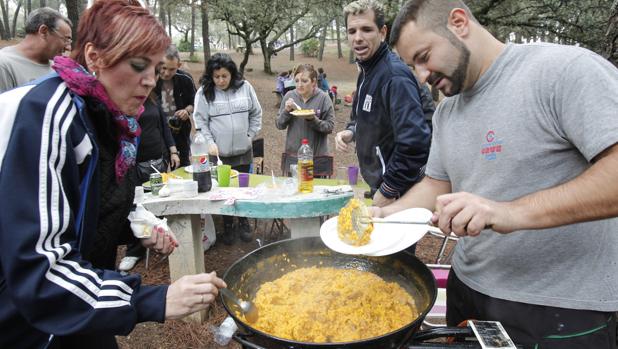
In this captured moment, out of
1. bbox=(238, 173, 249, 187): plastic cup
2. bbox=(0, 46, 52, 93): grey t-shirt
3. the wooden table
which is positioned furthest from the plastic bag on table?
bbox=(0, 46, 52, 93): grey t-shirt

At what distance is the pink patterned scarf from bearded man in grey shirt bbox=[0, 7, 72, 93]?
11.1 feet

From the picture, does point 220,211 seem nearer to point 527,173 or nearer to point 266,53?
point 527,173

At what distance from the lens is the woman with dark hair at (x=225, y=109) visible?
4883 millimetres

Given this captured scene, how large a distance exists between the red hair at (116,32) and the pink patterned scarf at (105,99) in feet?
0.24

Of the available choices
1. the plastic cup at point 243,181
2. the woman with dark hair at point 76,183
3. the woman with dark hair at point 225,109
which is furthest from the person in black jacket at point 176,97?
the woman with dark hair at point 76,183

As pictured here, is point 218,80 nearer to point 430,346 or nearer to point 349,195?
point 349,195

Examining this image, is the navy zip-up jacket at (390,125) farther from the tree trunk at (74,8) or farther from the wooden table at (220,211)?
the tree trunk at (74,8)

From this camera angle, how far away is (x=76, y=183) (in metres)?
1.28

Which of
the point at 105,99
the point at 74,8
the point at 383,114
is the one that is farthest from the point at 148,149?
the point at 74,8

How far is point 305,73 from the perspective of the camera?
5.48 meters

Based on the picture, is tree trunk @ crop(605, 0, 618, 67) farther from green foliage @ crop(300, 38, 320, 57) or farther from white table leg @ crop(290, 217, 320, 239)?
green foliage @ crop(300, 38, 320, 57)

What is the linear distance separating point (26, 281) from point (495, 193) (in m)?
1.60

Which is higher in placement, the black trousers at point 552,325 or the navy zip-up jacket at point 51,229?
the navy zip-up jacket at point 51,229

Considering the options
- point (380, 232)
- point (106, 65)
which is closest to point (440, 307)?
point (380, 232)
